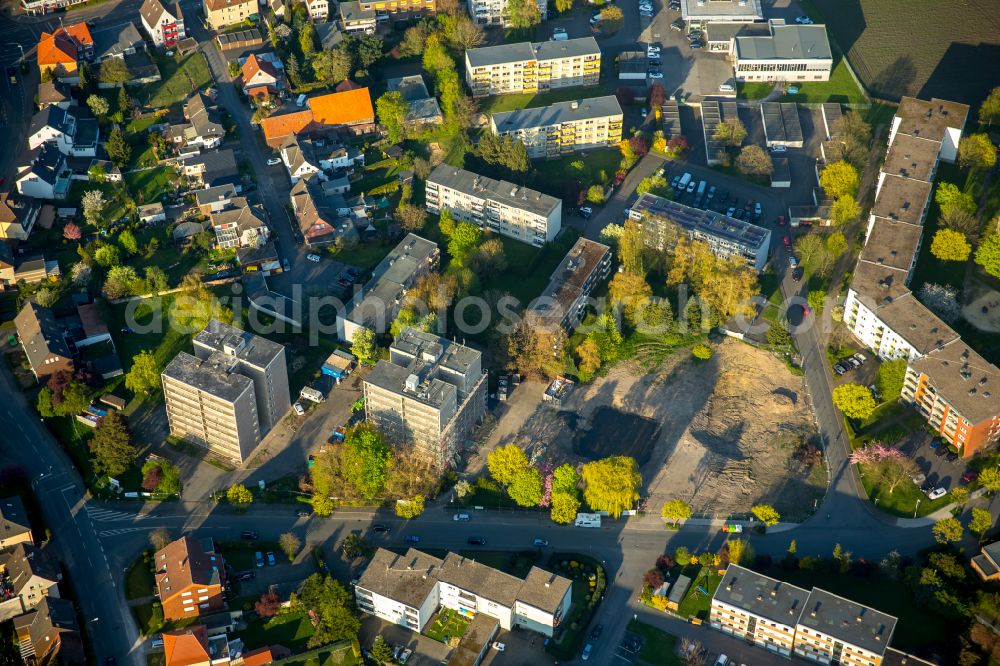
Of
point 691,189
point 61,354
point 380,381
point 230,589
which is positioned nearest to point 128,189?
point 61,354

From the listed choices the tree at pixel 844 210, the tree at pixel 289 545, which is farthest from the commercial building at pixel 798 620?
the tree at pixel 844 210

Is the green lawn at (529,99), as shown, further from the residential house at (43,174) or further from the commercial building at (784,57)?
the residential house at (43,174)

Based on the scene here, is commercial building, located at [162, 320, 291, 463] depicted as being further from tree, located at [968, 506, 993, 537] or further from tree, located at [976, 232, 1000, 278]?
tree, located at [976, 232, 1000, 278]

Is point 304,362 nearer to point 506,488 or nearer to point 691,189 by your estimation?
point 506,488

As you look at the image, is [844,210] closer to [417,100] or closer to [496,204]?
[496,204]

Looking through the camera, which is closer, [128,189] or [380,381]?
[380,381]

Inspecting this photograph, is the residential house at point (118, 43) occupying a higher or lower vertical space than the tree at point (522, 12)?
higher
